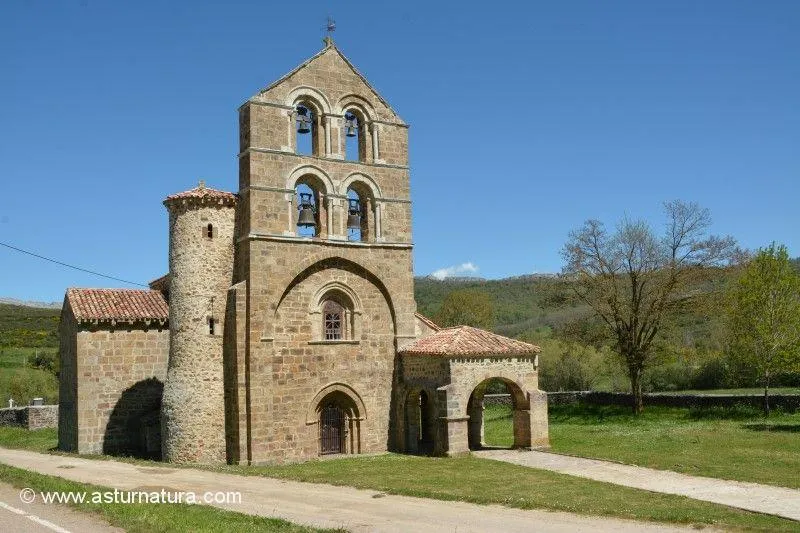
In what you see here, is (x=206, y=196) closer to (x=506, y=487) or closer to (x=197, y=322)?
(x=197, y=322)

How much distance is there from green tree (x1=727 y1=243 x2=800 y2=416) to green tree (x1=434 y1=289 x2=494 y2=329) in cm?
2244

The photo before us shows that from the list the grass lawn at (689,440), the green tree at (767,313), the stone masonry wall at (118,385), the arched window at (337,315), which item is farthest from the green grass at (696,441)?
the stone masonry wall at (118,385)

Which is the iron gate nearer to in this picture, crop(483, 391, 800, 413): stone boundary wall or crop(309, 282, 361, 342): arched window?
crop(309, 282, 361, 342): arched window

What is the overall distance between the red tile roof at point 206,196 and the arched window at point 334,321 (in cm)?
456

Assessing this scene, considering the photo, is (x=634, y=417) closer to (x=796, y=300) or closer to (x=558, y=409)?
(x=558, y=409)

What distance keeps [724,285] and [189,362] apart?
2637 centimetres

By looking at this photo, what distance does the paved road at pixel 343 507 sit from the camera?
40.4ft

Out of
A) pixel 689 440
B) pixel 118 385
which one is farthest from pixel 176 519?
pixel 689 440

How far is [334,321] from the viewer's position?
942 inches

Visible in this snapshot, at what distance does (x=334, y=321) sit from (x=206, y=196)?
5733mm

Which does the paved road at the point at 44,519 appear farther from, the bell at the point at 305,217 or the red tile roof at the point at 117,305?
the bell at the point at 305,217

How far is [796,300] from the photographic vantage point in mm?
30859

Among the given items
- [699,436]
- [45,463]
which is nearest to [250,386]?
[45,463]

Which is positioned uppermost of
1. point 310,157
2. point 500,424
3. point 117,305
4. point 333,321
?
point 310,157
